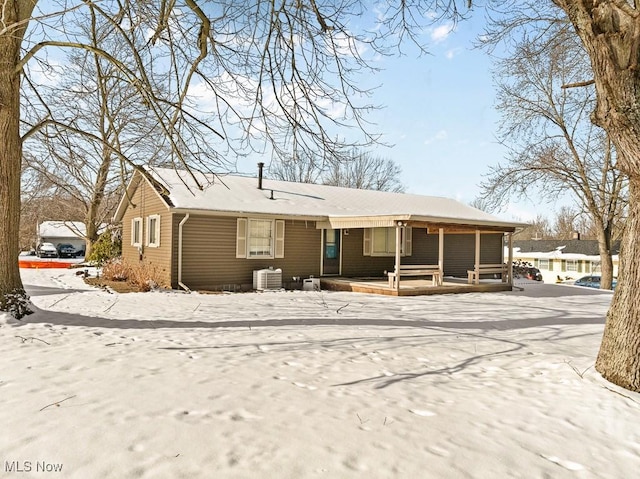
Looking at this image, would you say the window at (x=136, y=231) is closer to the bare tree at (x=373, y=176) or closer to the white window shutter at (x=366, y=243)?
the white window shutter at (x=366, y=243)

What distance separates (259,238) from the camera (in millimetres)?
15438

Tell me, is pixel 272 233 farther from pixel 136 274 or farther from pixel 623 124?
pixel 623 124

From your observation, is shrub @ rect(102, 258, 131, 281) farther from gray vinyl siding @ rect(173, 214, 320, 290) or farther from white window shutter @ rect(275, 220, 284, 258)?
white window shutter @ rect(275, 220, 284, 258)

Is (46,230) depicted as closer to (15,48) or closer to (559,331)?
(15,48)

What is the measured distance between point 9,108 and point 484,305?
11.5 meters

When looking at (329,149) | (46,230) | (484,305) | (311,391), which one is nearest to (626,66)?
(329,149)

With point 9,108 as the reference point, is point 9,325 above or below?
below

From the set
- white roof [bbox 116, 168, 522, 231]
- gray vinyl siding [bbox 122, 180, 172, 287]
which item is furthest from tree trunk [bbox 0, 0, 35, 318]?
gray vinyl siding [bbox 122, 180, 172, 287]

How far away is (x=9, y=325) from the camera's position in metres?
6.86

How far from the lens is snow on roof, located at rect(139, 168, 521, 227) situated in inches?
576

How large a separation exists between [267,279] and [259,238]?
60.7 inches

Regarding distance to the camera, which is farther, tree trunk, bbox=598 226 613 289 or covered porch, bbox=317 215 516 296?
tree trunk, bbox=598 226 613 289

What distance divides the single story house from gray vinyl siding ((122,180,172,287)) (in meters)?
0.04

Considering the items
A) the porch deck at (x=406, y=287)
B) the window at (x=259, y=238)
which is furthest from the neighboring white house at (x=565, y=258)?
the window at (x=259, y=238)
